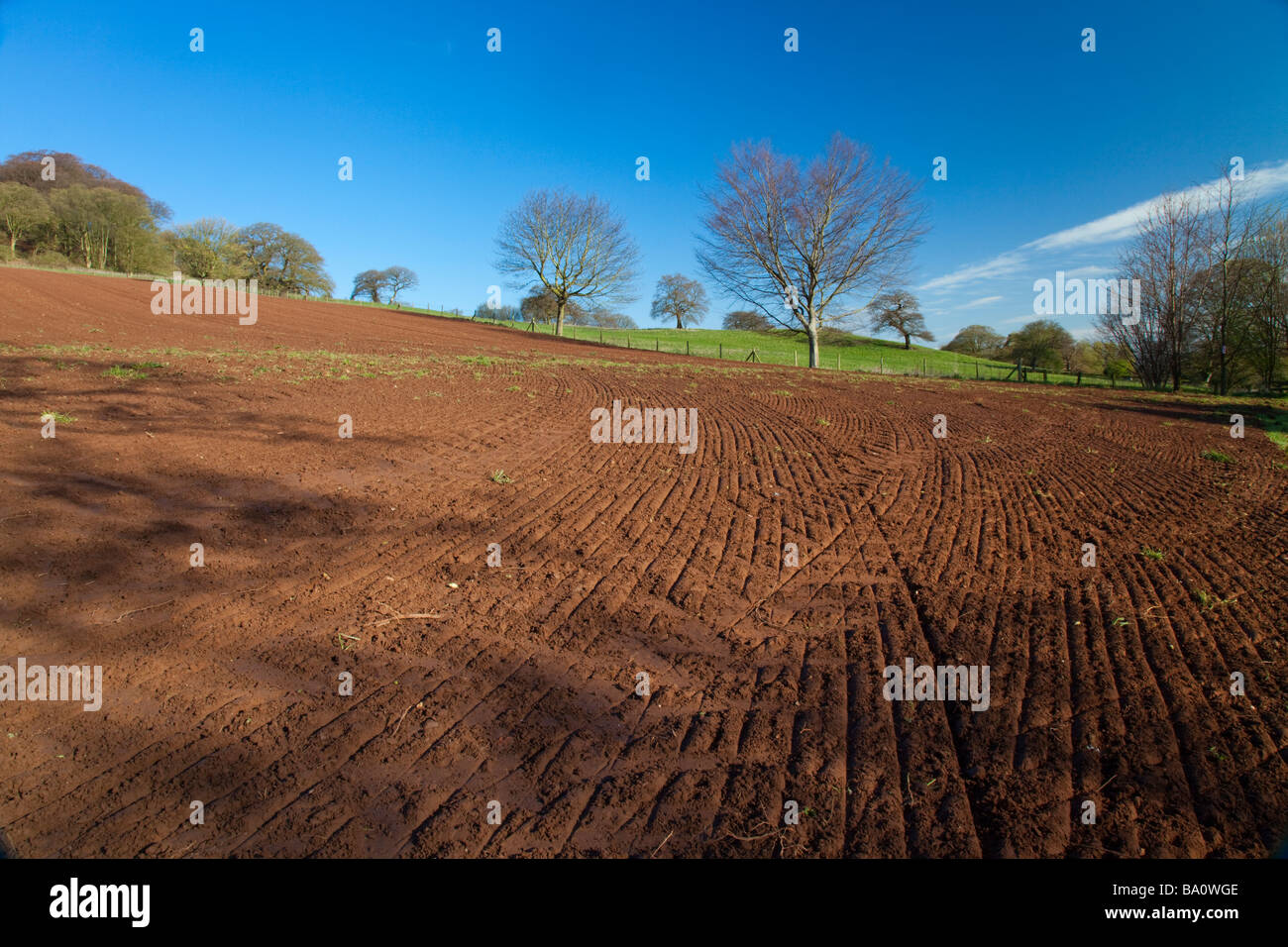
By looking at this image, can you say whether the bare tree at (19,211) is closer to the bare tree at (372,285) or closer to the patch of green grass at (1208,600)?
the bare tree at (372,285)

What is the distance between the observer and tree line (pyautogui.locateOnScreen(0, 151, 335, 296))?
4706 centimetres

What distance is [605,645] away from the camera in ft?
14.6

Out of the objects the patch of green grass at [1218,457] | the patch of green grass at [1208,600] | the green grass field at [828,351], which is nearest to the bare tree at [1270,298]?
the green grass field at [828,351]

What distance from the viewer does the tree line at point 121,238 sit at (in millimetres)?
47062

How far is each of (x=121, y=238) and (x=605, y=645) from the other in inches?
2709

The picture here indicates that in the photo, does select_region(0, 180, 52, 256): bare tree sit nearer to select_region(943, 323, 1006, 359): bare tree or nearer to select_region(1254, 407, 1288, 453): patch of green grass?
select_region(1254, 407, 1288, 453): patch of green grass

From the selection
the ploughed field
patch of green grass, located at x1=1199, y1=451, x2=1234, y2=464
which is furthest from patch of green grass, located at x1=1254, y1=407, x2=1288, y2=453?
the ploughed field

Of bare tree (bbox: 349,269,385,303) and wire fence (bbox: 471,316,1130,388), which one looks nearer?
wire fence (bbox: 471,316,1130,388)

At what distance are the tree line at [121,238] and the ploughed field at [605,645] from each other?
56.6 m

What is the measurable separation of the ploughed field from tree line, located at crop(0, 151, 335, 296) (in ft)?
186

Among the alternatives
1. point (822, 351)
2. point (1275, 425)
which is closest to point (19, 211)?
point (822, 351)
